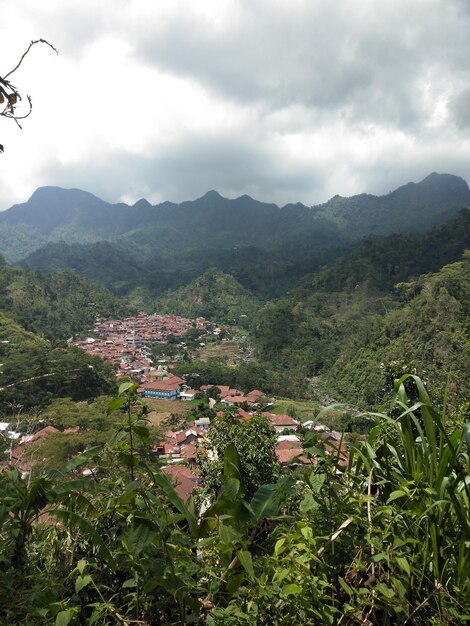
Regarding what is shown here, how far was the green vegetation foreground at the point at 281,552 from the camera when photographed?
2.76 ft

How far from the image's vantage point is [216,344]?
5612 centimetres

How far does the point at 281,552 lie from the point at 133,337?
5634 centimetres

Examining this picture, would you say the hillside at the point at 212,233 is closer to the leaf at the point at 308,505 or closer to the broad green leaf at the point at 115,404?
the leaf at the point at 308,505

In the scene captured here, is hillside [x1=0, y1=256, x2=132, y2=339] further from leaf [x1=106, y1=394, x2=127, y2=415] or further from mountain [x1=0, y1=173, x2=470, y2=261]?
mountain [x1=0, y1=173, x2=470, y2=261]

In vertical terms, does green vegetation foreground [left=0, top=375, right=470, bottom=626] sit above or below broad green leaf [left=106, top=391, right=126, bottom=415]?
below

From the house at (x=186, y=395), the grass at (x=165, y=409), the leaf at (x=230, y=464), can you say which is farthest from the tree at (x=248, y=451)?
the house at (x=186, y=395)

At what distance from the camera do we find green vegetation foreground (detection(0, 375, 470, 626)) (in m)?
0.84

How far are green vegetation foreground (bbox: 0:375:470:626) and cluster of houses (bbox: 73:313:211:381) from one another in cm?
3502

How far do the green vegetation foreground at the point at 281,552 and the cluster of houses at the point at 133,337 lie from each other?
35.0m

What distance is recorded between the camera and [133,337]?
55.2 m

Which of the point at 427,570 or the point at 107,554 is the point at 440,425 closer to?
the point at 427,570

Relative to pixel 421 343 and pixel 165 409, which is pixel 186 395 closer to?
pixel 165 409

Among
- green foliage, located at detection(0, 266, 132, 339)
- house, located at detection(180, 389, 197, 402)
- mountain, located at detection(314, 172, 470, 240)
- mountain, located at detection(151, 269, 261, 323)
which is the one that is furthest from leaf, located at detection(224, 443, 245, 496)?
mountain, located at detection(314, 172, 470, 240)

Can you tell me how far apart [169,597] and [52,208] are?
21618cm
